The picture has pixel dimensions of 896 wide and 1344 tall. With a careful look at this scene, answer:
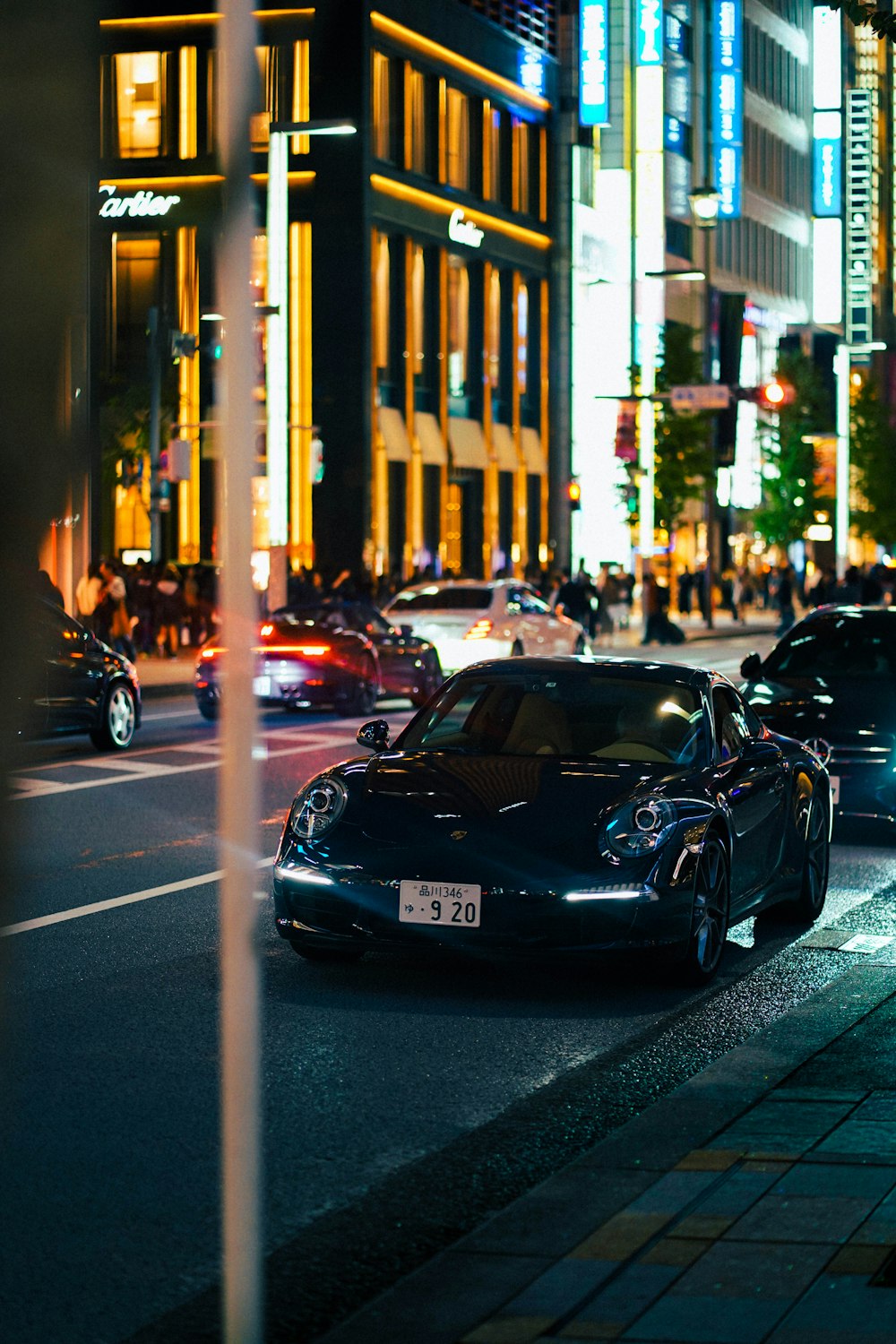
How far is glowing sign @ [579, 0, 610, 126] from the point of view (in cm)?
6794

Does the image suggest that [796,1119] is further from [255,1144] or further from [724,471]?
[724,471]

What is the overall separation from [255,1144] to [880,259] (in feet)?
448

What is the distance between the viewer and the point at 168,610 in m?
39.2

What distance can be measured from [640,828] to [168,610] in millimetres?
30833

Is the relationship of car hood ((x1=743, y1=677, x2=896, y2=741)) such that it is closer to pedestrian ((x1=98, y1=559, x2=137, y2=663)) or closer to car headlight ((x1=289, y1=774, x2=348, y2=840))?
car headlight ((x1=289, y1=774, x2=348, y2=840))

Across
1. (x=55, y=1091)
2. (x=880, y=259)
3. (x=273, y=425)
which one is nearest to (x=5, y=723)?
(x=55, y=1091)

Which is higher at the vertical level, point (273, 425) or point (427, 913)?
point (273, 425)

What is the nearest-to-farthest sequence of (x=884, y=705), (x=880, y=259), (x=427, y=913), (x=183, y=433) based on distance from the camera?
1. (x=427, y=913)
2. (x=884, y=705)
3. (x=183, y=433)
4. (x=880, y=259)

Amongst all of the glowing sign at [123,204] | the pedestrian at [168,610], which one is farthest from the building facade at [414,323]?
the glowing sign at [123,204]

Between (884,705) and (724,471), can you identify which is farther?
(724,471)

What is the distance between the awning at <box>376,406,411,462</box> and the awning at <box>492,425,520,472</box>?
6506 mm

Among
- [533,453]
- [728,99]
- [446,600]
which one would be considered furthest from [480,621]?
[728,99]

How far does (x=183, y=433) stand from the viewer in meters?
53.9

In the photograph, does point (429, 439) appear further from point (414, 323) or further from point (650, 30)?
point (650, 30)
